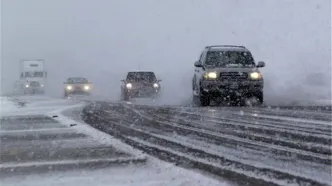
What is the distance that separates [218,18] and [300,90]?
34.0 metres

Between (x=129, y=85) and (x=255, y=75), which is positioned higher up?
(x=255, y=75)

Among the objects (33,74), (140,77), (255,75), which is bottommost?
(33,74)

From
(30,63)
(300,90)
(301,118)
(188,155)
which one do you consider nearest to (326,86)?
(300,90)

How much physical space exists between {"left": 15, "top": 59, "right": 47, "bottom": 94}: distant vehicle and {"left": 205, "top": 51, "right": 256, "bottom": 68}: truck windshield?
1416 inches

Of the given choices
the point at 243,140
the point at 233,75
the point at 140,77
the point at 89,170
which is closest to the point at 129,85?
the point at 140,77

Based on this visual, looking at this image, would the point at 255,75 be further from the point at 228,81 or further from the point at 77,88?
the point at 77,88

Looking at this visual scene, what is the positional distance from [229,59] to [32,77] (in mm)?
36922

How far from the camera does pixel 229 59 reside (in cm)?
1794

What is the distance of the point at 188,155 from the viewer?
23.0ft

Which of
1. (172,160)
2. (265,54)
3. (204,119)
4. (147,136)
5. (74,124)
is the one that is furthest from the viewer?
(265,54)

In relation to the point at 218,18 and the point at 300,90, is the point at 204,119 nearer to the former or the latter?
the point at 300,90

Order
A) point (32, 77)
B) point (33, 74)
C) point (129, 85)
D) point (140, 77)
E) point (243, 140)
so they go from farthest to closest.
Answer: point (33, 74), point (32, 77), point (140, 77), point (129, 85), point (243, 140)

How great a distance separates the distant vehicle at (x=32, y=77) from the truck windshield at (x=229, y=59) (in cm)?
3598

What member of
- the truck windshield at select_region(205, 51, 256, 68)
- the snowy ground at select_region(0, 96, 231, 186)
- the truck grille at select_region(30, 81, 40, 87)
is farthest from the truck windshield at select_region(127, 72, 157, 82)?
the truck grille at select_region(30, 81, 40, 87)
